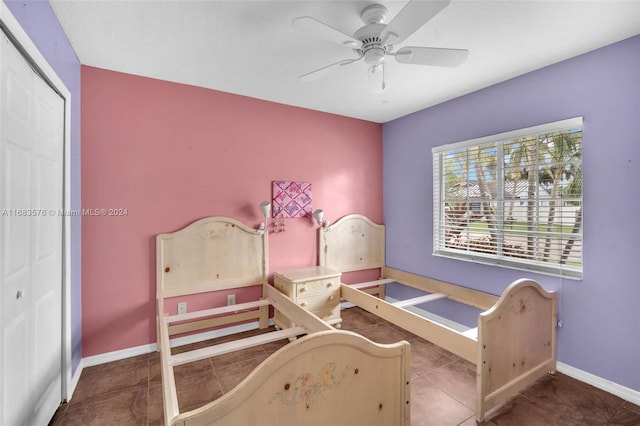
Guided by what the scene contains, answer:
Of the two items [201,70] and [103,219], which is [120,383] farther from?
[201,70]

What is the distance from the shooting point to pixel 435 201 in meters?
3.37

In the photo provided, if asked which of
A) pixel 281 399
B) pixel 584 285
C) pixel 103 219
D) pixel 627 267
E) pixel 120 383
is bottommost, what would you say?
pixel 120 383

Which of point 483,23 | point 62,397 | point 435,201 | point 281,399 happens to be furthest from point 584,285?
point 62,397

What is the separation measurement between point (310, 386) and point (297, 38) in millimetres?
2022

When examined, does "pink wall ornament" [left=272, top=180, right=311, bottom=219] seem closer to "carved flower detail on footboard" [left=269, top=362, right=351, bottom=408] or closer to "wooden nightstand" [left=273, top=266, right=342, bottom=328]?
"wooden nightstand" [left=273, top=266, right=342, bottom=328]

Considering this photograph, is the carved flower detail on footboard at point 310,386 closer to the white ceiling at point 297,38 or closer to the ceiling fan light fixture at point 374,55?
the ceiling fan light fixture at point 374,55

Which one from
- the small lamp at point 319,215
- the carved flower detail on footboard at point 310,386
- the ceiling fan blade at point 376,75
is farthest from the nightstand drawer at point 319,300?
the ceiling fan blade at point 376,75

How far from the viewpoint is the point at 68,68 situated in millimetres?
2049

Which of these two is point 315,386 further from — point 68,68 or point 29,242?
point 68,68

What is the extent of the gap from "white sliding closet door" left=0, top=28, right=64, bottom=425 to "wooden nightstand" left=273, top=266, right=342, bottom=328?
1.69 meters

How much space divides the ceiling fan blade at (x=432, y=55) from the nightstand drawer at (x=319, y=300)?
221 centimetres

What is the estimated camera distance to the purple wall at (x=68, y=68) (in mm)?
1463

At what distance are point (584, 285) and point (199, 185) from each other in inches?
128

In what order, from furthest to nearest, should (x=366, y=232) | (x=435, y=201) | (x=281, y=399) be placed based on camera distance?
(x=366, y=232) < (x=435, y=201) < (x=281, y=399)
